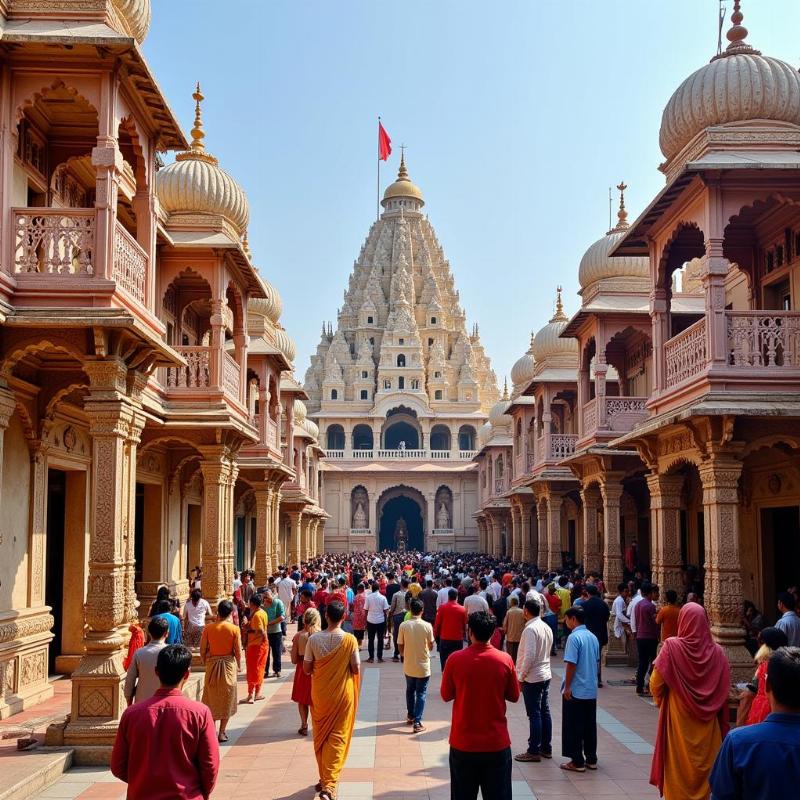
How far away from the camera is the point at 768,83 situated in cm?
1274

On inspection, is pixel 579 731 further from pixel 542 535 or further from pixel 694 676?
pixel 542 535

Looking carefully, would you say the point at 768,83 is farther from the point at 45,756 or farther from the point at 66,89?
the point at 45,756

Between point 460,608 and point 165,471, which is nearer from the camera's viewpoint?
point 460,608

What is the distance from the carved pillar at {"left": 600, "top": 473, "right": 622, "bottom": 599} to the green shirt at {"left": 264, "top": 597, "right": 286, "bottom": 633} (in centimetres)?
681

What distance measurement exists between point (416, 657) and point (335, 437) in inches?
2150

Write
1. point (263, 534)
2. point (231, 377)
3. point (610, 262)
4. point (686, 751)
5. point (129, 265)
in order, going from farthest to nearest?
point (263, 534) → point (610, 262) → point (231, 377) → point (129, 265) → point (686, 751)

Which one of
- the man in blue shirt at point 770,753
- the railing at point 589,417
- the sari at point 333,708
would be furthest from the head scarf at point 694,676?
the railing at point 589,417

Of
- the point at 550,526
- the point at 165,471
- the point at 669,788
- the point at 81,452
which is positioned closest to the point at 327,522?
the point at 550,526

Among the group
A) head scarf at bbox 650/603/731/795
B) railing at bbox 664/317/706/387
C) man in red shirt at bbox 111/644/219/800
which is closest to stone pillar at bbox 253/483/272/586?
railing at bbox 664/317/706/387

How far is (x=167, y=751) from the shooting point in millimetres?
4875

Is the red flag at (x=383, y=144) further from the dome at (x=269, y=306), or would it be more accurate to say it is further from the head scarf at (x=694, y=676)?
the head scarf at (x=694, y=676)

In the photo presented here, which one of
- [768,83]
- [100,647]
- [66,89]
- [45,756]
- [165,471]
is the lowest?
[45,756]

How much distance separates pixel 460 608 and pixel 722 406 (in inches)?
170

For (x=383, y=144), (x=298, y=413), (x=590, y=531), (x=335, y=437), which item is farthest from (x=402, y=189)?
(x=590, y=531)
